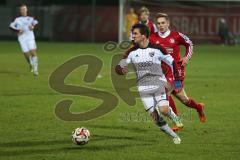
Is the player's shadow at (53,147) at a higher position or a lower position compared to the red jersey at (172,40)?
lower

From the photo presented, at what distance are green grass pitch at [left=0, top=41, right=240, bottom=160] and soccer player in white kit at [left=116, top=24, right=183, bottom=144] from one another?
513 millimetres

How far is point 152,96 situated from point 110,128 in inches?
79.9

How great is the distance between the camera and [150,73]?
11.4 meters

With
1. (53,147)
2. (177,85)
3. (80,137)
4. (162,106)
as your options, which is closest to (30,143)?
(53,147)

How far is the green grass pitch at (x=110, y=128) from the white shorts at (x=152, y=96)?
63cm

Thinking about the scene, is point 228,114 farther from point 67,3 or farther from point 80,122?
point 67,3

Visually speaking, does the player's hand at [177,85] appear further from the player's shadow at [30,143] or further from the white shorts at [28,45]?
the white shorts at [28,45]

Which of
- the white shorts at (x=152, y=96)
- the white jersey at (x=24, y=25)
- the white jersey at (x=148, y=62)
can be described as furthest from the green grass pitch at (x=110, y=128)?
the white jersey at (x=24, y=25)

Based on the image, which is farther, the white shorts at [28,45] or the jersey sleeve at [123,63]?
the white shorts at [28,45]

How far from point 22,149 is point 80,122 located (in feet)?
10.7

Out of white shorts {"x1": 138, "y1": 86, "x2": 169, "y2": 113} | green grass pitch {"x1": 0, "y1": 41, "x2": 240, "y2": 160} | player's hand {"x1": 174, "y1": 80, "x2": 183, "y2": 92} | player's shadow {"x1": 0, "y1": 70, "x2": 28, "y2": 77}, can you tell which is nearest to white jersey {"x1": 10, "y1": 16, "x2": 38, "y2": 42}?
player's shadow {"x1": 0, "y1": 70, "x2": 28, "y2": 77}

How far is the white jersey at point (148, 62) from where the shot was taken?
11.2m

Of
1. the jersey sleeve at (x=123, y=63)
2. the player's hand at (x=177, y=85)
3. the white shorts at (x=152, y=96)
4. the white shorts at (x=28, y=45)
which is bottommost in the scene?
the white shorts at (x=28, y=45)

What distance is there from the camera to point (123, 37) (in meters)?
38.7
